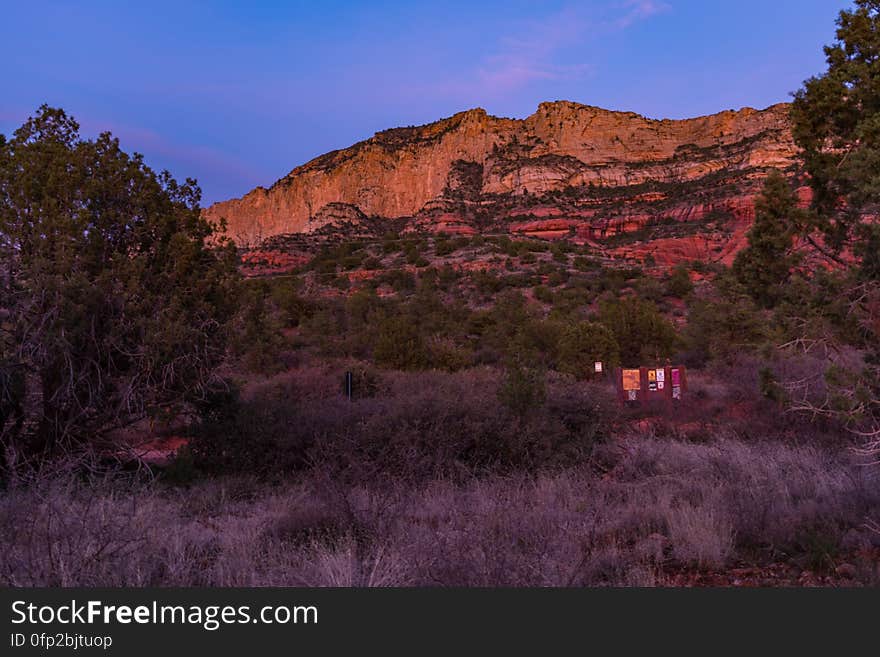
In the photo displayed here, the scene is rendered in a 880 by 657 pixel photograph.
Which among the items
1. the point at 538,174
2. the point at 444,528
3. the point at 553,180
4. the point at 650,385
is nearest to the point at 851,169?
the point at 444,528

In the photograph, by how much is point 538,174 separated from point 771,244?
86999 millimetres

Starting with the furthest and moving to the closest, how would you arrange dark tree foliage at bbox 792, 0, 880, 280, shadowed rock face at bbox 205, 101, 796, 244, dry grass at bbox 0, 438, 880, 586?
shadowed rock face at bbox 205, 101, 796, 244
dark tree foliage at bbox 792, 0, 880, 280
dry grass at bbox 0, 438, 880, 586

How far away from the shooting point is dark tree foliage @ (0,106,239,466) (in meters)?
8.31

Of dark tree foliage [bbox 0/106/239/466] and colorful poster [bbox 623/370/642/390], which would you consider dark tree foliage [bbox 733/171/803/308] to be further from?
dark tree foliage [bbox 0/106/239/466]

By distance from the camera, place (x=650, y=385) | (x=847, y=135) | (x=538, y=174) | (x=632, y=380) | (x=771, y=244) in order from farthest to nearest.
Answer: (x=538, y=174), (x=632, y=380), (x=650, y=385), (x=771, y=244), (x=847, y=135)

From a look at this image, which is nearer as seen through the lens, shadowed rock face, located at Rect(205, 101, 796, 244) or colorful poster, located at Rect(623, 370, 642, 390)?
colorful poster, located at Rect(623, 370, 642, 390)

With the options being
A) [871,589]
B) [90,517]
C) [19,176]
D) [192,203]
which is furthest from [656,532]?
[19,176]

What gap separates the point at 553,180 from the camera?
91.0 meters

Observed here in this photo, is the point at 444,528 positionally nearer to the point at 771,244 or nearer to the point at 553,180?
the point at 771,244

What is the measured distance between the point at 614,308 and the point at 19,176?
828 inches

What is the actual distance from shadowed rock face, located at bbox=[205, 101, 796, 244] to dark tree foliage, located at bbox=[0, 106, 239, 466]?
64226 millimetres

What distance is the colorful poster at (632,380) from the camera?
16.0m

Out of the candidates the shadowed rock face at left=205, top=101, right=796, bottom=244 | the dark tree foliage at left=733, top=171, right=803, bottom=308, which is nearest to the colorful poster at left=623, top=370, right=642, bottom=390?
the dark tree foliage at left=733, top=171, right=803, bottom=308

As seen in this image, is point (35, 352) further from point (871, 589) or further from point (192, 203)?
point (871, 589)
